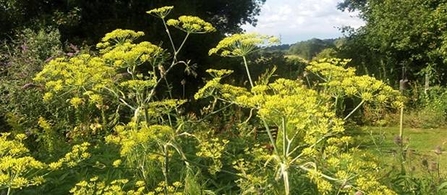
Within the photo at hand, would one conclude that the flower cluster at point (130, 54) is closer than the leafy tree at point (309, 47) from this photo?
Yes

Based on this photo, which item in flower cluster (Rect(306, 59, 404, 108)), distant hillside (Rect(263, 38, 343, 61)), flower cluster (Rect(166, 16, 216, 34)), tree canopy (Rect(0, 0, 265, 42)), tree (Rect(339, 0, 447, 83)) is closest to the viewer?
flower cluster (Rect(306, 59, 404, 108))

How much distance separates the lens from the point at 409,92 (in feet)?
40.7

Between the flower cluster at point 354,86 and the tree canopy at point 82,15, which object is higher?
the tree canopy at point 82,15

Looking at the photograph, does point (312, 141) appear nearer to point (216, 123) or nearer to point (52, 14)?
point (216, 123)

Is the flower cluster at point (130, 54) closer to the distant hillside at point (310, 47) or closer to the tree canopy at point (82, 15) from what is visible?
the tree canopy at point (82, 15)

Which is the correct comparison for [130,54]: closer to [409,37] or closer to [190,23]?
[190,23]

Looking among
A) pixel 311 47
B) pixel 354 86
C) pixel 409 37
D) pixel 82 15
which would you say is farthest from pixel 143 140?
pixel 311 47

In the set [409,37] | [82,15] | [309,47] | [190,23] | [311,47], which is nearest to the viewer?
[190,23]

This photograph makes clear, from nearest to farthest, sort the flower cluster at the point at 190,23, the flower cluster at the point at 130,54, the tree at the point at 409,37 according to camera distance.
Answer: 1. the flower cluster at the point at 130,54
2. the flower cluster at the point at 190,23
3. the tree at the point at 409,37

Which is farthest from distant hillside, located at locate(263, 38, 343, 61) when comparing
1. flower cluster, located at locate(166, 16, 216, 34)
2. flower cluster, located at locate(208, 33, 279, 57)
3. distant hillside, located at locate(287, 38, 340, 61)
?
flower cluster, located at locate(208, 33, 279, 57)

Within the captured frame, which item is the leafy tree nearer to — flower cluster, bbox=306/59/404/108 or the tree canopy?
the tree canopy

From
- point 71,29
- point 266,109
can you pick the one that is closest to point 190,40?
point 71,29

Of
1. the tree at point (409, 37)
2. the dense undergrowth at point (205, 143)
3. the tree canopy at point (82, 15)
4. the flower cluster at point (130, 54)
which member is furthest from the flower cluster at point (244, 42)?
the tree at point (409, 37)

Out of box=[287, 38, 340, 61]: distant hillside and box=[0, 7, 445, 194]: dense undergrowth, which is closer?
box=[0, 7, 445, 194]: dense undergrowth
